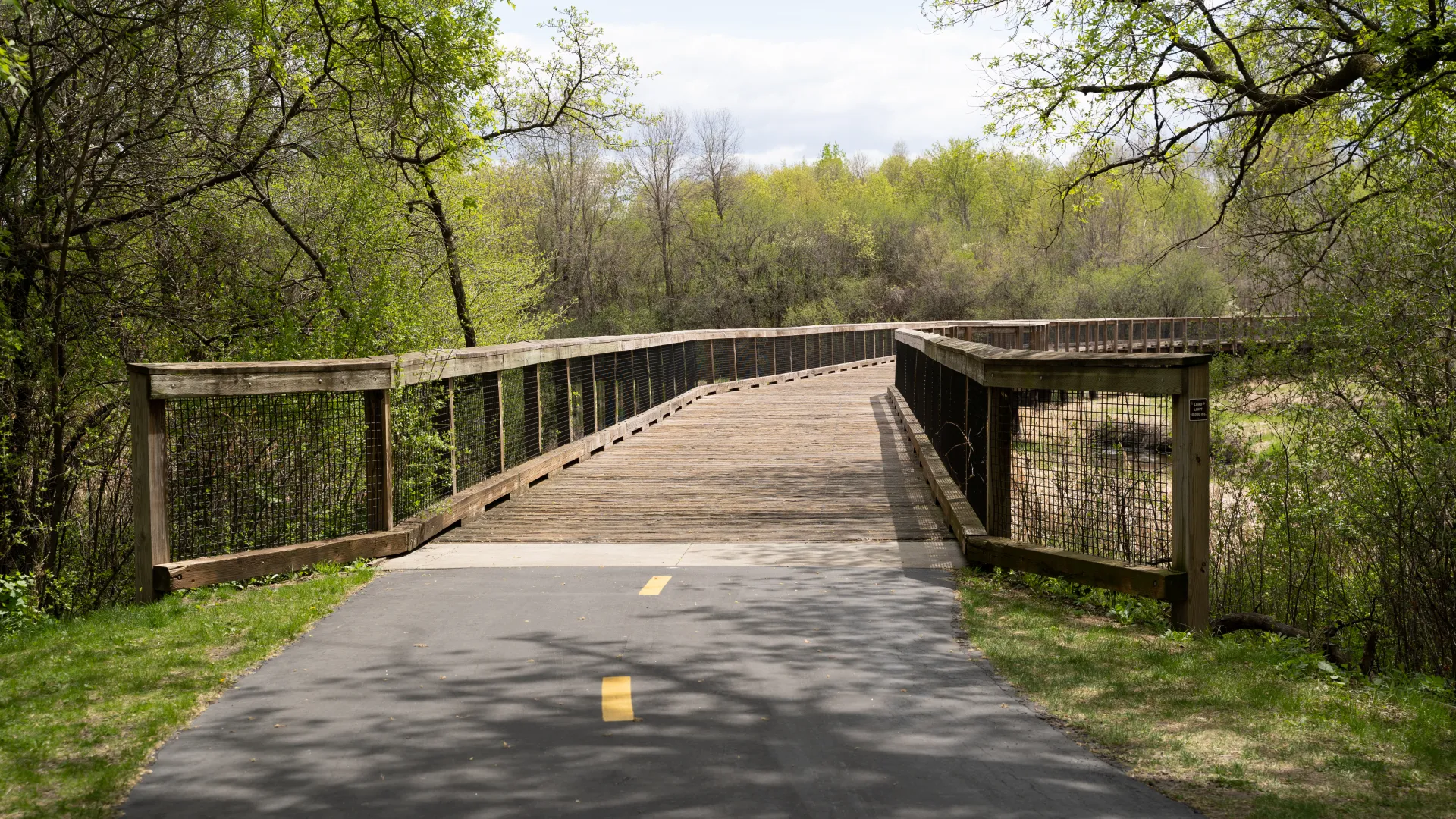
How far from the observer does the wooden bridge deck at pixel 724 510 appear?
8.17 m

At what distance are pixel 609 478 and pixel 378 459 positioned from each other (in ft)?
13.5

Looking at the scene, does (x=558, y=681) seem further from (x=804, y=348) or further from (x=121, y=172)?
(x=804, y=348)

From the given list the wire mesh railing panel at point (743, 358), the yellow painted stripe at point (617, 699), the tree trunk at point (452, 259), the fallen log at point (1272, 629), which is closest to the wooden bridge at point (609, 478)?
the fallen log at point (1272, 629)

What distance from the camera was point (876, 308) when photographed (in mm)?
66250

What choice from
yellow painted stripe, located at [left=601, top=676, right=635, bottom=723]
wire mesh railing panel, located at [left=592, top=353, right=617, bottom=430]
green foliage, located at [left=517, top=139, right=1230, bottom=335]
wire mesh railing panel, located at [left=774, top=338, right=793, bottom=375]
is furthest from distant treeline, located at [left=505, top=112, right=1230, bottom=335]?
yellow painted stripe, located at [left=601, top=676, right=635, bottom=723]

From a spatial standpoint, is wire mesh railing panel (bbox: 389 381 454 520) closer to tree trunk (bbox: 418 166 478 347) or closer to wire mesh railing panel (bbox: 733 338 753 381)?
tree trunk (bbox: 418 166 478 347)

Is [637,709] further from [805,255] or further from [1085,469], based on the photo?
[805,255]

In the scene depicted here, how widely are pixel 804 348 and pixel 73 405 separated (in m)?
21.5

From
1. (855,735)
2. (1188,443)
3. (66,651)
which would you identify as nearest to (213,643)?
(66,651)

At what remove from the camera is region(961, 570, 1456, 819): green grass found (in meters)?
3.90

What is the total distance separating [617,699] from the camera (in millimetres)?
4824

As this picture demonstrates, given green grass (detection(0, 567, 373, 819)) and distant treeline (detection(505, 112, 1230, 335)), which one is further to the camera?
distant treeline (detection(505, 112, 1230, 335))

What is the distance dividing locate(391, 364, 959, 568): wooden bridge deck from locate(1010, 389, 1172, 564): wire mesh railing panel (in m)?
0.75

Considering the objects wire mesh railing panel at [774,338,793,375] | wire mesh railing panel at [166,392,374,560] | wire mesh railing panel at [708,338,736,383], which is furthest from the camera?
wire mesh railing panel at [774,338,793,375]
